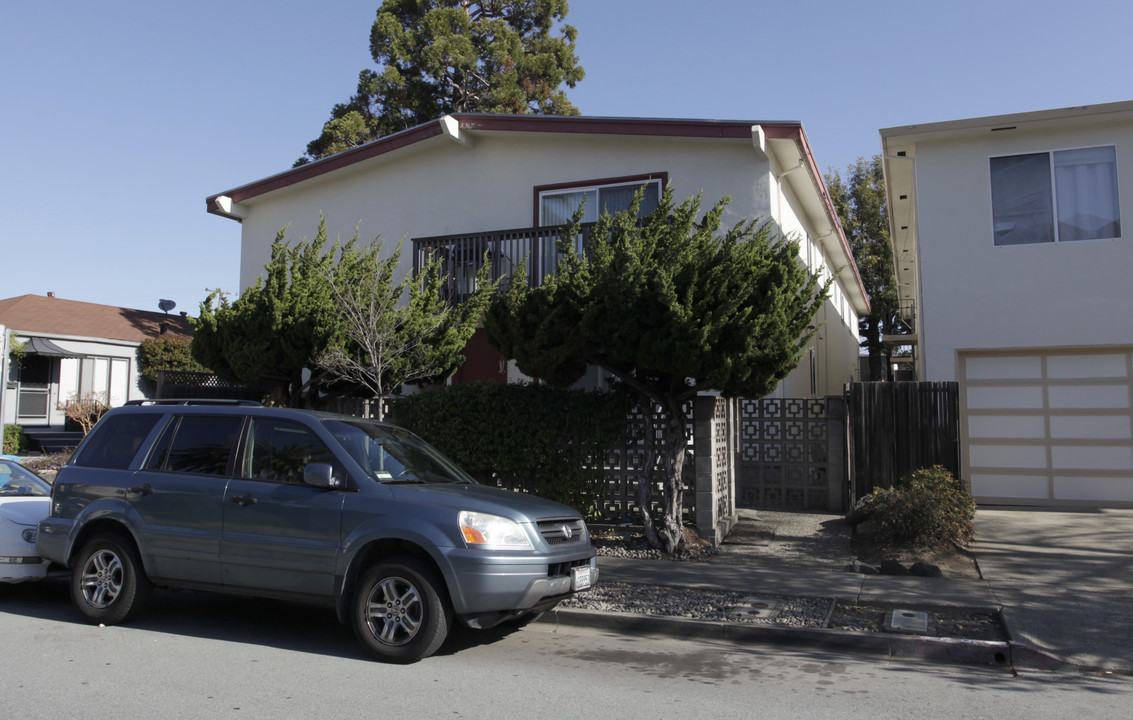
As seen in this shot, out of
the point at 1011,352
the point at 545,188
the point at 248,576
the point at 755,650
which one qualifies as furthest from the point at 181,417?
the point at 1011,352

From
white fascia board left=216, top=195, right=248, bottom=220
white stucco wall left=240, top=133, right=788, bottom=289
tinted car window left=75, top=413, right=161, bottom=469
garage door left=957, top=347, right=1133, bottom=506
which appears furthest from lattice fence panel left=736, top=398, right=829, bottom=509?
white fascia board left=216, top=195, right=248, bottom=220

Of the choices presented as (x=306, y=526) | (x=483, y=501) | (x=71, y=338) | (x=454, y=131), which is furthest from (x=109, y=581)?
(x=71, y=338)

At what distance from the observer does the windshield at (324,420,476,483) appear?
665cm

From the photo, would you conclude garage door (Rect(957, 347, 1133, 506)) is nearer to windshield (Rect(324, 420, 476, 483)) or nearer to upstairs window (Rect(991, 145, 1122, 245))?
upstairs window (Rect(991, 145, 1122, 245))

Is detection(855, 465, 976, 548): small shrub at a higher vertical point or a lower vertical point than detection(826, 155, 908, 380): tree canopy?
lower

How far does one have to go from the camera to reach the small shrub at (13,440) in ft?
63.5

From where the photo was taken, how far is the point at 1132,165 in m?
11.8

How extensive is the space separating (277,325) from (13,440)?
12.1 meters

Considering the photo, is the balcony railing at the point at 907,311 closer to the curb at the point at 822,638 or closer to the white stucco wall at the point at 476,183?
the white stucco wall at the point at 476,183

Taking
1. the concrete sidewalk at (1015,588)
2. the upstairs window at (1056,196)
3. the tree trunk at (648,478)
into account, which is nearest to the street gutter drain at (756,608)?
the concrete sidewalk at (1015,588)

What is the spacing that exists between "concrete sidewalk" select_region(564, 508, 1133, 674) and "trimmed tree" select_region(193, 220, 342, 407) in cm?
518

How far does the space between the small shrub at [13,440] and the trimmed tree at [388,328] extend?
462 inches

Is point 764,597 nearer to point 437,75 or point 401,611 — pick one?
point 401,611

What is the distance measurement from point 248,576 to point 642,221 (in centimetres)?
547
